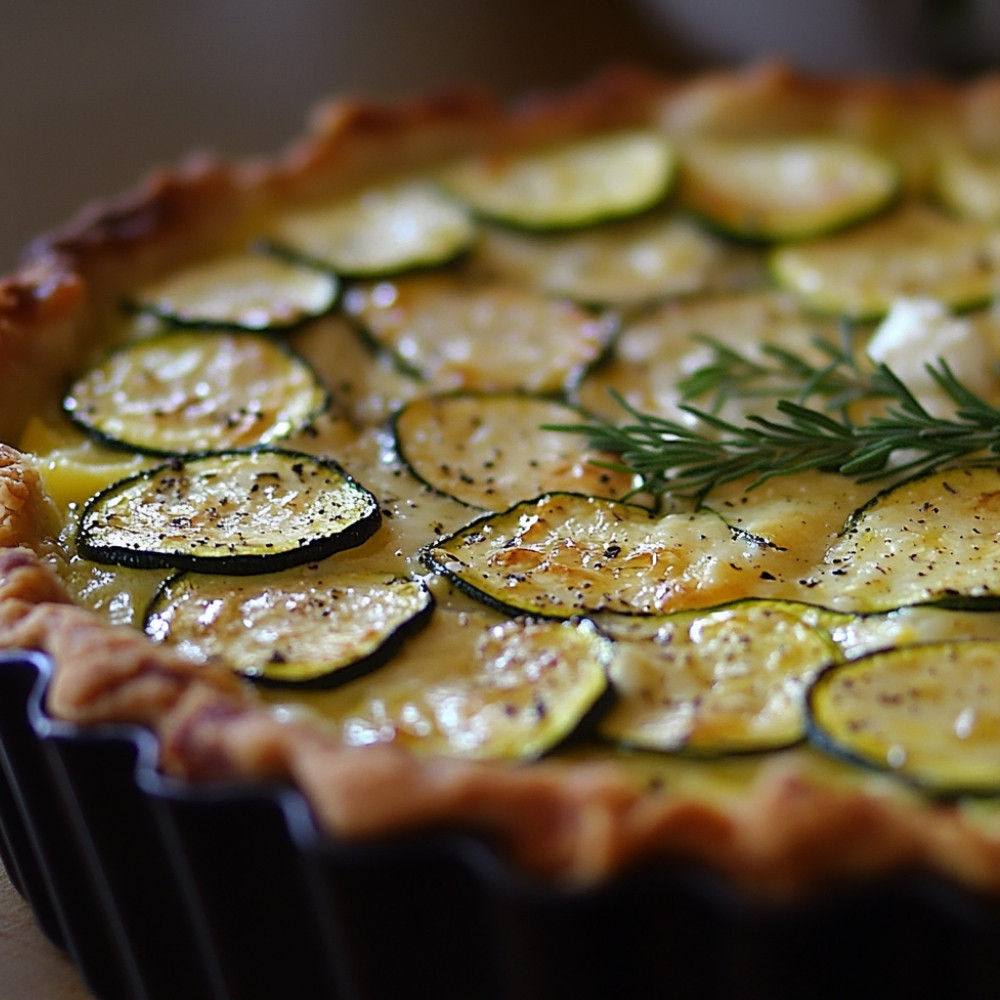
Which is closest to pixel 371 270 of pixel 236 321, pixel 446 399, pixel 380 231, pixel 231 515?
pixel 380 231

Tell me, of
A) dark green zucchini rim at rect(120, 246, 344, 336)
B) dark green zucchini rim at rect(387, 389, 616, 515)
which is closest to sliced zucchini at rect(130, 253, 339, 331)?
dark green zucchini rim at rect(120, 246, 344, 336)

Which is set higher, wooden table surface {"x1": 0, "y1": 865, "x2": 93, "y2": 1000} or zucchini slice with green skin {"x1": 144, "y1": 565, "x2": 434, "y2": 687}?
zucchini slice with green skin {"x1": 144, "y1": 565, "x2": 434, "y2": 687}

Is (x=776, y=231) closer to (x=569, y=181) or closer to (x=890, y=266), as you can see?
(x=890, y=266)

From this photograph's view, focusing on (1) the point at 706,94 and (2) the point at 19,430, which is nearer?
(2) the point at 19,430

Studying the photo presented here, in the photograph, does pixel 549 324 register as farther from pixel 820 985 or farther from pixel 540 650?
pixel 820 985

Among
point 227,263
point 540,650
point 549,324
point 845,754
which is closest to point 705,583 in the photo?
point 540,650

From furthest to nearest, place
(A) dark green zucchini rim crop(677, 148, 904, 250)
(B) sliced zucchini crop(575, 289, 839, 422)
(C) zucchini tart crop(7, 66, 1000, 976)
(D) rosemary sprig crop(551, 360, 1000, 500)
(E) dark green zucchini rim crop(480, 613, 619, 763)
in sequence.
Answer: (A) dark green zucchini rim crop(677, 148, 904, 250) < (B) sliced zucchini crop(575, 289, 839, 422) < (D) rosemary sprig crop(551, 360, 1000, 500) < (E) dark green zucchini rim crop(480, 613, 619, 763) < (C) zucchini tart crop(7, 66, 1000, 976)

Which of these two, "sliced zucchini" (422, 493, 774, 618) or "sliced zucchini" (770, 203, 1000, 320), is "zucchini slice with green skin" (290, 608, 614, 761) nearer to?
"sliced zucchini" (422, 493, 774, 618)
